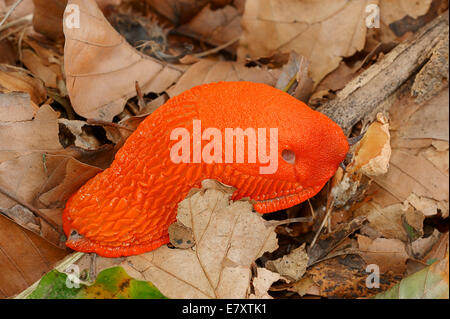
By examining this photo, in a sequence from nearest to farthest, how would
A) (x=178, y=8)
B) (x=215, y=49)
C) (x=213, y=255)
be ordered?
(x=213, y=255), (x=215, y=49), (x=178, y=8)

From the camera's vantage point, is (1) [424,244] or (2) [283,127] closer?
(2) [283,127]

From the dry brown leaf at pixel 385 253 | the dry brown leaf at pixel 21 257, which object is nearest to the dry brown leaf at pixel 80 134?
the dry brown leaf at pixel 21 257

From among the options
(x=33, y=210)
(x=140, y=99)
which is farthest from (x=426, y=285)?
(x=33, y=210)

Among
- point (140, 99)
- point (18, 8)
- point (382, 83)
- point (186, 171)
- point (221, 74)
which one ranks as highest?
point (18, 8)

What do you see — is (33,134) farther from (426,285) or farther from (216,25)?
(426,285)

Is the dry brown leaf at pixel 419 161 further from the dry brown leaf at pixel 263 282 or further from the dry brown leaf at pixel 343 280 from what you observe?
the dry brown leaf at pixel 263 282

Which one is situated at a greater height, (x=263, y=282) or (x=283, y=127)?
(x=283, y=127)

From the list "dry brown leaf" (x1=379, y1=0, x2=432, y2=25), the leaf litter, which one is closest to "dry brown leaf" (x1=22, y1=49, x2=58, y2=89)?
the leaf litter

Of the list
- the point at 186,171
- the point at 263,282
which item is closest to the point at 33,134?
the point at 186,171

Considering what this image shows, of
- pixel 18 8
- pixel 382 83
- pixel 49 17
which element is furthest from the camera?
pixel 18 8
